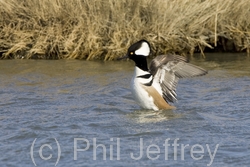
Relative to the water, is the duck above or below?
above

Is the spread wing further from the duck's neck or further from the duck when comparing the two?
the duck's neck

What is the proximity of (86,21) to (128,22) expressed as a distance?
0.69 metres

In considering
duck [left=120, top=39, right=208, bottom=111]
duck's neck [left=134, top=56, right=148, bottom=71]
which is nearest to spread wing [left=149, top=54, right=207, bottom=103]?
duck [left=120, top=39, right=208, bottom=111]

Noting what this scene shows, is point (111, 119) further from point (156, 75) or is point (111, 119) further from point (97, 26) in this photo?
point (97, 26)

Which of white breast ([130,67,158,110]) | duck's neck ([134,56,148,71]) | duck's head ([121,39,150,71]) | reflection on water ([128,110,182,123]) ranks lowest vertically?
reflection on water ([128,110,182,123])

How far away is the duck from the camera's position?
731cm

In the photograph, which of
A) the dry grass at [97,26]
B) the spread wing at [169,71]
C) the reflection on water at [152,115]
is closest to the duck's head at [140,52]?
the spread wing at [169,71]

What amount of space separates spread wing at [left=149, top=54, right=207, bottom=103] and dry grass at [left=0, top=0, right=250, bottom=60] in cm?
272

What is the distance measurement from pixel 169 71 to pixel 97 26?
314 centimetres

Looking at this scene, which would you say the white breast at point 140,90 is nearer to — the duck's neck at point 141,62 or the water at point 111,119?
the duck's neck at point 141,62

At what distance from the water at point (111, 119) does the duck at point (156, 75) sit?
0.51ft

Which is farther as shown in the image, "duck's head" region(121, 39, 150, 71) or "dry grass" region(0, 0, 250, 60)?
"dry grass" region(0, 0, 250, 60)

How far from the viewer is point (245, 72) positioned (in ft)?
32.1

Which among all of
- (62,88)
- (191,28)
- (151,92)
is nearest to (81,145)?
(151,92)
